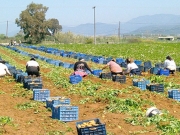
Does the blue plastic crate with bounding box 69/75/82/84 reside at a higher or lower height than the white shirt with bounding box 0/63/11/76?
lower

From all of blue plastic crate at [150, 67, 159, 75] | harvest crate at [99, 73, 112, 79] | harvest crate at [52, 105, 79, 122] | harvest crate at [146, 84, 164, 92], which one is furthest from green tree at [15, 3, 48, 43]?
harvest crate at [52, 105, 79, 122]

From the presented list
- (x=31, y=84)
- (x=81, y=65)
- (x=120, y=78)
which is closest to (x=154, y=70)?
(x=120, y=78)

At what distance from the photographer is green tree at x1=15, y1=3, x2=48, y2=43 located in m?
89.1

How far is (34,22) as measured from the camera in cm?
8912

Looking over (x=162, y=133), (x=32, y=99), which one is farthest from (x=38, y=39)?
(x=162, y=133)

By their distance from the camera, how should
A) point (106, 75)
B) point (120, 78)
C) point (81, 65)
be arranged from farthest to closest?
point (106, 75)
point (81, 65)
point (120, 78)

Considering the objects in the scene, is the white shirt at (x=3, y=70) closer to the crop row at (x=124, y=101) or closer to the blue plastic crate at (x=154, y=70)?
the crop row at (x=124, y=101)

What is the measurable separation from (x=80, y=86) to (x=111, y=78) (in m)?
3.01

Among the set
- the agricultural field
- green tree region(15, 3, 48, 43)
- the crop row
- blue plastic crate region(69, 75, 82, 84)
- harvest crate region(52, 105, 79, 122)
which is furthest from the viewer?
green tree region(15, 3, 48, 43)

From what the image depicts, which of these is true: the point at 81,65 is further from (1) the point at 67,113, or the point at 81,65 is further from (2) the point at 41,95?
(1) the point at 67,113

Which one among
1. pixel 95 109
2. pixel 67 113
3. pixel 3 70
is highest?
pixel 3 70

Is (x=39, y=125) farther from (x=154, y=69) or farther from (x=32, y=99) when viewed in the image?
(x=154, y=69)

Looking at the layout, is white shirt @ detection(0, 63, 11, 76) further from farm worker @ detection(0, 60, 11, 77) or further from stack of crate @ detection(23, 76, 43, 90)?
stack of crate @ detection(23, 76, 43, 90)

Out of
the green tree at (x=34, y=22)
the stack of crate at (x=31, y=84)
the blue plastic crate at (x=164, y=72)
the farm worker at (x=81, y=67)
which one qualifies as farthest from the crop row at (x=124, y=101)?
the green tree at (x=34, y=22)
